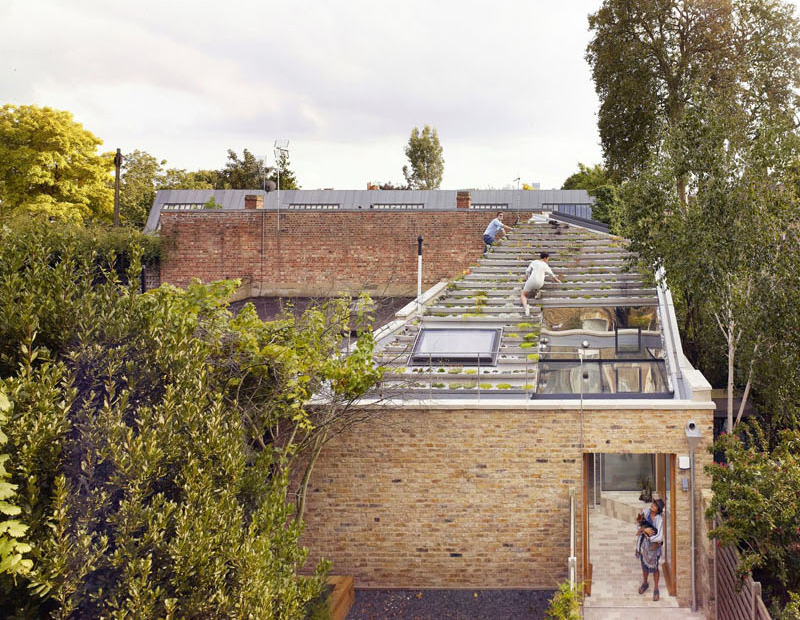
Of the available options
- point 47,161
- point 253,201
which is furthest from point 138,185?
point 253,201

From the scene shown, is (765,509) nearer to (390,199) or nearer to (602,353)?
(602,353)

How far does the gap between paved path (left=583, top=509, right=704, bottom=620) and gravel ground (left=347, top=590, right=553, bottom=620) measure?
886mm

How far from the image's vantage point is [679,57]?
2539cm

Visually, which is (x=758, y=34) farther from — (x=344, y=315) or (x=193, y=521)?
(x=193, y=521)

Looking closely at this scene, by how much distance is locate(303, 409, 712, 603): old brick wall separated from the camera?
10.7 meters

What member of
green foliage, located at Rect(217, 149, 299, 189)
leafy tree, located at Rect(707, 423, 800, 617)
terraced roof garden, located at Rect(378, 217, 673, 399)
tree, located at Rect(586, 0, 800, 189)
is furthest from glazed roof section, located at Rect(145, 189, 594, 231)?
leafy tree, located at Rect(707, 423, 800, 617)

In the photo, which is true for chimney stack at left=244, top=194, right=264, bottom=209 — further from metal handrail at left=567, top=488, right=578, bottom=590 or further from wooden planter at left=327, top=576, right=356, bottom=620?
metal handrail at left=567, top=488, right=578, bottom=590

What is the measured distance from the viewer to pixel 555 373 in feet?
38.1

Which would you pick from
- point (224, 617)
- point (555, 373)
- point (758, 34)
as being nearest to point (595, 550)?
point (555, 373)

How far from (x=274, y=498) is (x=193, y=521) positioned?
6.40ft

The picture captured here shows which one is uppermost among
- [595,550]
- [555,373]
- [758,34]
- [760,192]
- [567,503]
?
[758,34]

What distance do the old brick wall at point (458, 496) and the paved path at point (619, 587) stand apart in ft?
1.60

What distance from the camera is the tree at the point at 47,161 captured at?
34.6m

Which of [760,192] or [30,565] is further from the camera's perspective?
[760,192]
